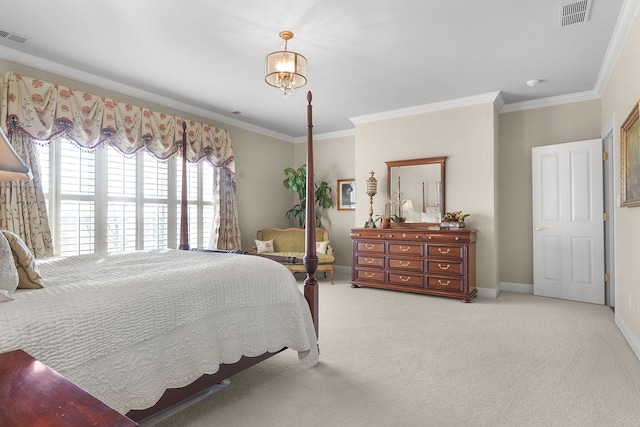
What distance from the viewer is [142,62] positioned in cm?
367

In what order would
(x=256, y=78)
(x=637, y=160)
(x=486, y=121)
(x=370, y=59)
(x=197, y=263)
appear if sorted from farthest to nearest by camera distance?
(x=486, y=121) < (x=256, y=78) < (x=370, y=59) < (x=637, y=160) < (x=197, y=263)

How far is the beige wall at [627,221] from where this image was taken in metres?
2.77

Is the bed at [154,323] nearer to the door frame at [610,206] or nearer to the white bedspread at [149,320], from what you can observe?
the white bedspread at [149,320]

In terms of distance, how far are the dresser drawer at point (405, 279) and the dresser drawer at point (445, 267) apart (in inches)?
8.0

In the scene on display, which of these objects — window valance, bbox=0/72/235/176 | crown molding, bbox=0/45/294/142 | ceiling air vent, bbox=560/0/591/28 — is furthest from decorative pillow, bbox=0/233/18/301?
ceiling air vent, bbox=560/0/591/28

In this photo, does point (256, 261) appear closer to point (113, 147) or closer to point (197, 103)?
point (113, 147)

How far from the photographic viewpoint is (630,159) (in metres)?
3.01

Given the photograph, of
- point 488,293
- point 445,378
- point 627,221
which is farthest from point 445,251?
point 445,378

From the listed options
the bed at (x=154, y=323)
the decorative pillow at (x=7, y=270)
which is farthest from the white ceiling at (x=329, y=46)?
the decorative pillow at (x=7, y=270)

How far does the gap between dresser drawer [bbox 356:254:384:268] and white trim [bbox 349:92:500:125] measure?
213cm

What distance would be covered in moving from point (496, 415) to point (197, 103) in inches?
189

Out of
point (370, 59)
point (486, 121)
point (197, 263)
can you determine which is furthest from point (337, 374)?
point (486, 121)

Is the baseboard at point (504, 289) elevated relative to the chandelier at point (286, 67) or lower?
lower

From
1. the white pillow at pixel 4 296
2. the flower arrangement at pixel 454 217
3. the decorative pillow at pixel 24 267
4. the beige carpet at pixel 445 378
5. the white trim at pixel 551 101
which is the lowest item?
the beige carpet at pixel 445 378
